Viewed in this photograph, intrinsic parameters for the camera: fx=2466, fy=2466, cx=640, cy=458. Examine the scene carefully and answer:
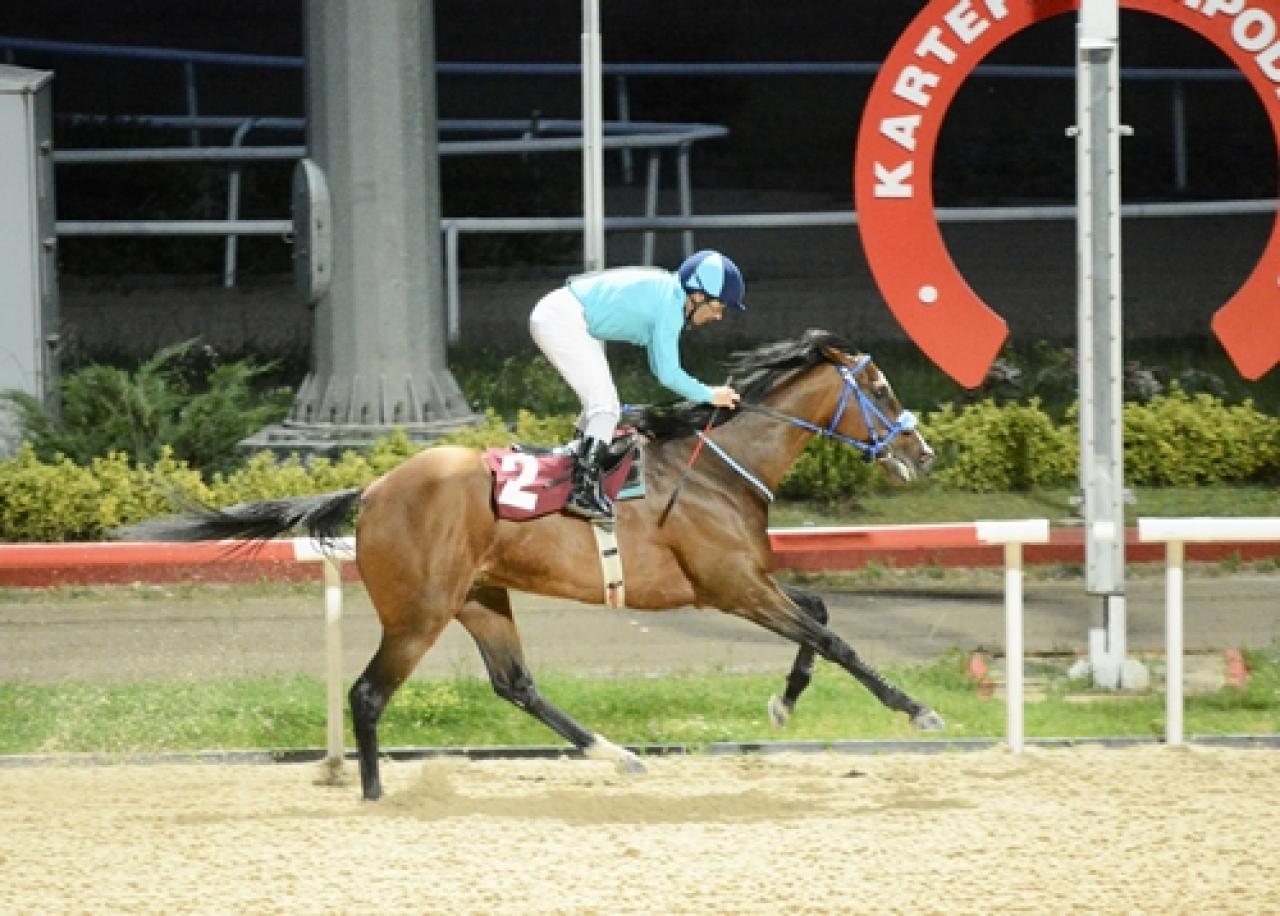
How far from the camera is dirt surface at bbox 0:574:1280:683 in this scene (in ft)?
34.8

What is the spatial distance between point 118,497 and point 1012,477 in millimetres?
4942

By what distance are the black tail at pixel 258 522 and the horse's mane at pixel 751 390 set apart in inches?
40.5

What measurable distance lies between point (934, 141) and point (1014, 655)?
10.2 feet

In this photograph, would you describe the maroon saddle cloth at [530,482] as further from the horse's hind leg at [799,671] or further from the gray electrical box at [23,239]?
the gray electrical box at [23,239]

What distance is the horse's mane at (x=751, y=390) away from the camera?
8484mm

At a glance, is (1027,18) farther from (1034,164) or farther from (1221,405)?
(1034,164)

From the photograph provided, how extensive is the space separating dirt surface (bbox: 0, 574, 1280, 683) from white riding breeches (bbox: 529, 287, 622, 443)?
84.8 inches

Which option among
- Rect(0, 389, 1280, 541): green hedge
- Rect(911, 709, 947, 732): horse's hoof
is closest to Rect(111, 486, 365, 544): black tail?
Rect(911, 709, 947, 732): horse's hoof

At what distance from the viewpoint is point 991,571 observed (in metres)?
12.6

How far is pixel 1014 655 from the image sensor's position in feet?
28.3

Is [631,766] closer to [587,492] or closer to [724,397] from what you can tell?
[587,492]

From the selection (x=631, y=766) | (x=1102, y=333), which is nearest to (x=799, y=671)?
(x=631, y=766)

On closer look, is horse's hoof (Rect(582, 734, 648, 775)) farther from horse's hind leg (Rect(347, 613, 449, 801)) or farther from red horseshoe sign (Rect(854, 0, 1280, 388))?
red horseshoe sign (Rect(854, 0, 1280, 388))

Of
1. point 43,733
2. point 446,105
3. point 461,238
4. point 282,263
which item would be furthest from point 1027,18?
point 446,105
